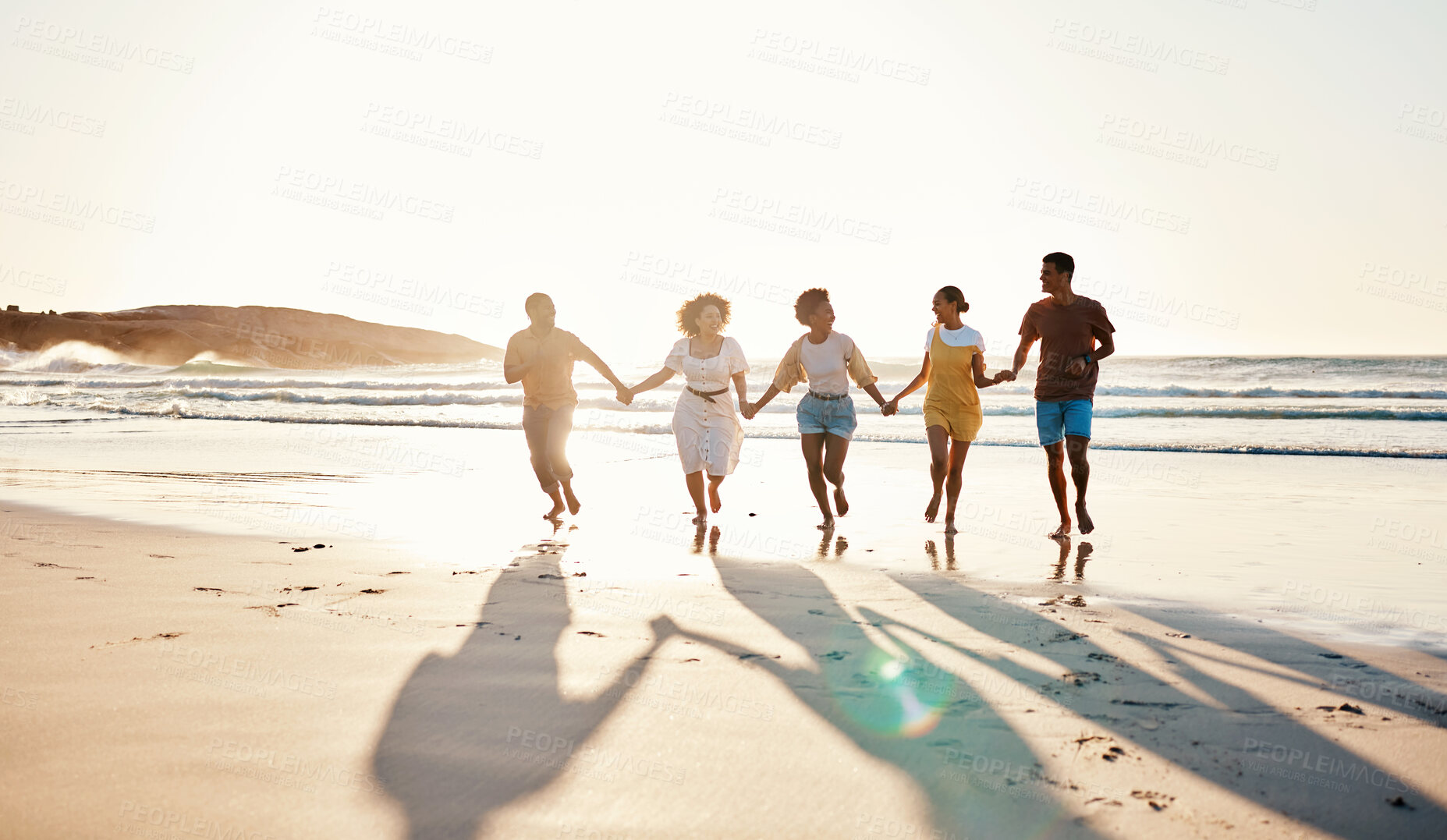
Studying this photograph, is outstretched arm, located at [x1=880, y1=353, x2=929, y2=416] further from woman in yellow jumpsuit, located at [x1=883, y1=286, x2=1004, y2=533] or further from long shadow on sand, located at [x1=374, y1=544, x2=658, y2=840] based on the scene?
long shadow on sand, located at [x1=374, y1=544, x2=658, y2=840]

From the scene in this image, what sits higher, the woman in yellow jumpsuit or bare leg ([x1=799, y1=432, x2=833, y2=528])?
the woman in yellow jumpsuit

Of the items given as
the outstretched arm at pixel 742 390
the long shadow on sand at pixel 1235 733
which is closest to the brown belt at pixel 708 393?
the outstretched arm at pixel 742 390

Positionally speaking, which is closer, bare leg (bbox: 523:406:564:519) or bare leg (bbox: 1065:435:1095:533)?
bare leg (bbox: 1065:435:1095:533)

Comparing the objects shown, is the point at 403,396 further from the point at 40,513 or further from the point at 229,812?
the point at 229,812

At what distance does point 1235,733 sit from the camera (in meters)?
2.57

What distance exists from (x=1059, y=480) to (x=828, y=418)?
1.81 m

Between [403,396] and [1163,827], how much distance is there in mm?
25999

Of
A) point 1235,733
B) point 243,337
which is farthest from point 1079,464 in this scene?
point 243,337

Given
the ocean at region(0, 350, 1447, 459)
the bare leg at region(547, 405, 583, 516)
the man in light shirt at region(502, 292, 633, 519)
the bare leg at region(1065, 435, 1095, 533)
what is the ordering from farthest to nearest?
the ocean at region(0, 350, 1447, 459) → the man in light shirt at region(502, 292, 633, 519) → the bare leg at region(547, 405, 583, 516) → the bare leg at region(1065, 435, 1095, 533)

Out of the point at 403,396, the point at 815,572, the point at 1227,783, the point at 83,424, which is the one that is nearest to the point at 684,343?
the point at 815,572

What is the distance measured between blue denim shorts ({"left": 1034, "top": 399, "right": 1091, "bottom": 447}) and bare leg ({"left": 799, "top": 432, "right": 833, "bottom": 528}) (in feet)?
5.57

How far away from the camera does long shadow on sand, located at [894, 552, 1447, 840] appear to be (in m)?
2.12

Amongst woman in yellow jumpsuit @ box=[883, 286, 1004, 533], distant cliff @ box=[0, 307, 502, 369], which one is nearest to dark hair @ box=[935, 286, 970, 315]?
woman in yellow jumpsuit @ box=[883, 286, 1004, 533]

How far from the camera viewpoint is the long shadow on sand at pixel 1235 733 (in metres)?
2.12
